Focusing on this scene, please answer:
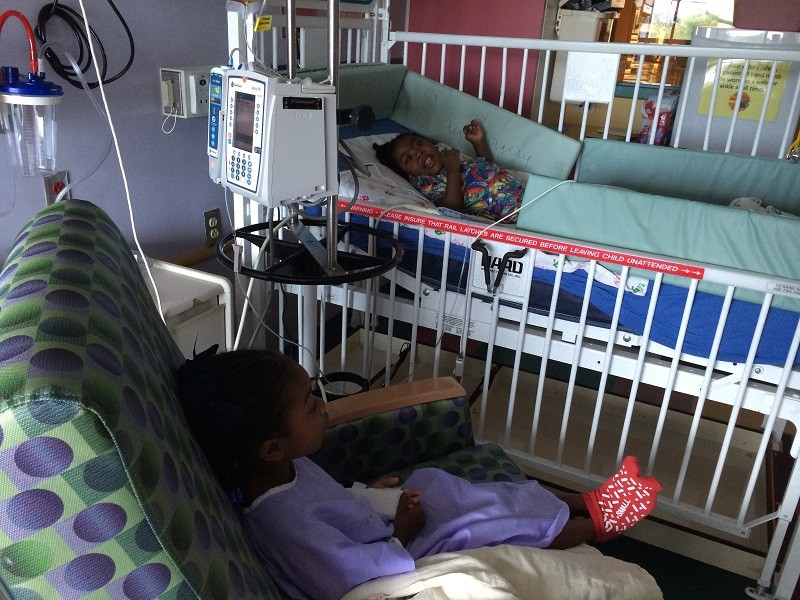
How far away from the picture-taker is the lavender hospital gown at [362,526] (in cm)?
88

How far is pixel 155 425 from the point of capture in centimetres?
59

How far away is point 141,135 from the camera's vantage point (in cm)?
169

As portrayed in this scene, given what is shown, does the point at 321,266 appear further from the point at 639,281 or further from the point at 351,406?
the point at 639,281

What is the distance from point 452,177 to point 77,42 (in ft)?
3.88

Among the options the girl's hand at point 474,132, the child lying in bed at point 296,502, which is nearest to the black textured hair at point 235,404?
the child lying in bed at point 296,502

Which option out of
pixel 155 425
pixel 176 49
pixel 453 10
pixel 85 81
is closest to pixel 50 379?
pixel 155 425

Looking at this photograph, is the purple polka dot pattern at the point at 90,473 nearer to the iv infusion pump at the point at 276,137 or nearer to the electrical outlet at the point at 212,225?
the iv infusion pump at the point at 276,137

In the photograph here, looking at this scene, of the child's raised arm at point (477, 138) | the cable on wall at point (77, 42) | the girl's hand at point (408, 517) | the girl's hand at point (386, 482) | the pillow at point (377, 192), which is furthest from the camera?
the child's raised arm at point (477, 138)

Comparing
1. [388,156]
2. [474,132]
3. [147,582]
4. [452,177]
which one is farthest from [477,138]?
[147,582]

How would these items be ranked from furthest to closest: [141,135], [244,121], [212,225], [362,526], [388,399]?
1. [212,225]
2. [141,135]
3. [388,399]
4. [244,121]
5. [362,526]

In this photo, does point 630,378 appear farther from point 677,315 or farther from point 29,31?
point 29,31

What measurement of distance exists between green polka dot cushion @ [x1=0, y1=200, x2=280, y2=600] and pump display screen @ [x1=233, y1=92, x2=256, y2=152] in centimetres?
57

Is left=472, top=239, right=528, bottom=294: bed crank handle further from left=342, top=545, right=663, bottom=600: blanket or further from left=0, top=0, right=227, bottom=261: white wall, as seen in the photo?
left=0, top=0, right=227, bottom=261: white wall

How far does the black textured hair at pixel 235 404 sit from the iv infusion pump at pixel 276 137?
14.1 inches
